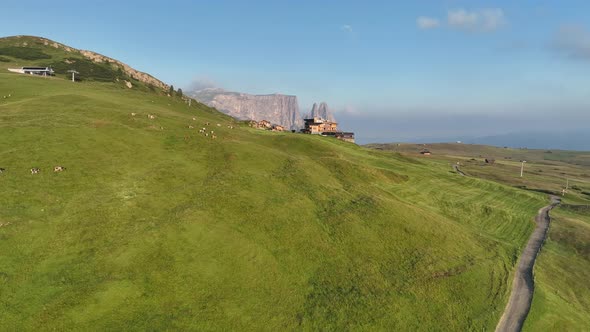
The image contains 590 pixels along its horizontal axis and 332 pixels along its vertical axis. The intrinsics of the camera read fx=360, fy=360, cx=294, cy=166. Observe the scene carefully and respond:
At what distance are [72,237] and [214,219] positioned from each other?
545 inches

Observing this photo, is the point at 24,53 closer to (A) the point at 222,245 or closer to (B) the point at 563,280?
(A) the point at 222,245

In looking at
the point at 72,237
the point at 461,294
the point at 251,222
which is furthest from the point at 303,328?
the point at 72,237

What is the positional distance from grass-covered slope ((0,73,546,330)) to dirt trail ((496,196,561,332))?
1.11m

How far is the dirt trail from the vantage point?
38.0 meters

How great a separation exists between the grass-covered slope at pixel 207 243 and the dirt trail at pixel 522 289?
1110 millimetres

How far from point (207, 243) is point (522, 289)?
39.0 meters

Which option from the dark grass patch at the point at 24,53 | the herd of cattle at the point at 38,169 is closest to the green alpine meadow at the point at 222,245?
the herd of cattle at the point at 38,169

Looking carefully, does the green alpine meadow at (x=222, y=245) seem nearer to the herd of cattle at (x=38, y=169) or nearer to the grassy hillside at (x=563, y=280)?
the grassy hillside at (x=563, y=280)

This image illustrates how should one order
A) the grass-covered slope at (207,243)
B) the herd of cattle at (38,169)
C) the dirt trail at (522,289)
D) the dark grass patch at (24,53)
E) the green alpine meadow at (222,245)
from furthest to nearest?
the dark grass patch at (24,53), the herd of cattle at (38,169), the dirt trail at (522,289), the green alpine meadow at (222,245), the grass-covered slope at (207,243)

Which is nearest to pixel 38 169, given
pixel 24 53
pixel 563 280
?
pixel 563 280

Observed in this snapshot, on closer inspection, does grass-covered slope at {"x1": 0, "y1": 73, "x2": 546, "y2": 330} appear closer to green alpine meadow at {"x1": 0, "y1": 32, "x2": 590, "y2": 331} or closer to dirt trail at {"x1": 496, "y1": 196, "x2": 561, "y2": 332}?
green alpine meadow at {"x1": 0, "y1": 32, "x2": 590, "y2": 331}

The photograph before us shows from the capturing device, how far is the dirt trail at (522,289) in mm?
37969

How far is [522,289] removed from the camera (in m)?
45.0

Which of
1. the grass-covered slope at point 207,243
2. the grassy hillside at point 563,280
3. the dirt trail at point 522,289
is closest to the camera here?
the grass-covered slope at point 207,243
